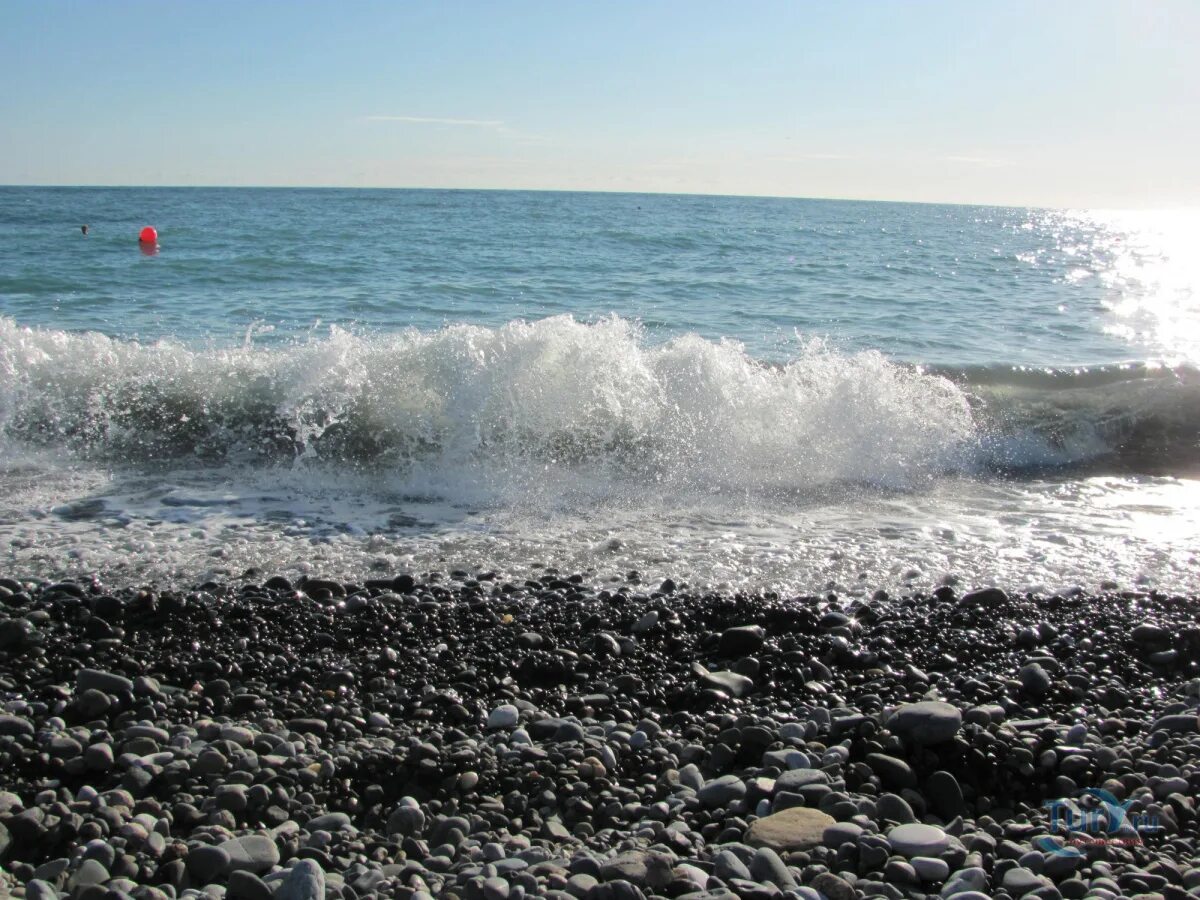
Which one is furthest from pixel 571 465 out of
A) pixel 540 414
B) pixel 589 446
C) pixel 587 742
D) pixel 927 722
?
pixel 927 722

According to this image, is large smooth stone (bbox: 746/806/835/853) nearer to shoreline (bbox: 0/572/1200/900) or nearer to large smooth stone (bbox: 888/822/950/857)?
shoreline (bbox: 0/572/1200/900)

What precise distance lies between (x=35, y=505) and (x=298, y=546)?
224cm

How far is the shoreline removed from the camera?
297 cm

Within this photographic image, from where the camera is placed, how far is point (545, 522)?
275 inches

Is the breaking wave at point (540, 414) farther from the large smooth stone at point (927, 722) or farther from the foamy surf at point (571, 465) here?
the large smooth stone at point (927, 722)

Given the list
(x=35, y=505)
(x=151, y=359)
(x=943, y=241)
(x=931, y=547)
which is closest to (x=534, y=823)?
(x=931, y=547)

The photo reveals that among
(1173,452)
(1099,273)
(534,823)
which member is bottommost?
(534,823)

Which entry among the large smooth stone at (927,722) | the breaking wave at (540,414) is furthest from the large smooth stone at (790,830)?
the breaking wave at (540,414)

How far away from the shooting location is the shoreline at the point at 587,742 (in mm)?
2967

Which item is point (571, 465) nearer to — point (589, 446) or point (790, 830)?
point (589, 446)

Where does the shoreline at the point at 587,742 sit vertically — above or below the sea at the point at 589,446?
below

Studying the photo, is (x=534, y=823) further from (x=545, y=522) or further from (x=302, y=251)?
(x=302, y=251)

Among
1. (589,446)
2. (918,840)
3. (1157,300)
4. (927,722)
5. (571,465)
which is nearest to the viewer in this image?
(918,840)

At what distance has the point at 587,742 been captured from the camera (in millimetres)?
3793
